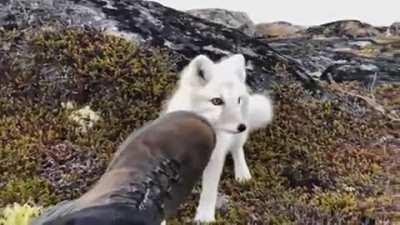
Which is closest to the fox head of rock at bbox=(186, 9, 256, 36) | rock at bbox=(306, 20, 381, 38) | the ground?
the ground

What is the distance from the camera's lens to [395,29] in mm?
27188

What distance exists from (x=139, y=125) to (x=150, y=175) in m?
8.14

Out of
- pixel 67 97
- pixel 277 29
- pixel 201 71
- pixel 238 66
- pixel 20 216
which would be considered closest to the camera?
pixel 20 216

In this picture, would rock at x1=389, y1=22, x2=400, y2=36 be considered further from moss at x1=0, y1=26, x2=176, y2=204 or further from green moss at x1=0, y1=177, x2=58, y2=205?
green moss at x1=0, y1=177, x2=58, y2=205

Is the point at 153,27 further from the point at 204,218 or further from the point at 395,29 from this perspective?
the point at 395,29

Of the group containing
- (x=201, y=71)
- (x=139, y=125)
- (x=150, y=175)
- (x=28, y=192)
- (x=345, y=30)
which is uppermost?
(x=150, y=175)

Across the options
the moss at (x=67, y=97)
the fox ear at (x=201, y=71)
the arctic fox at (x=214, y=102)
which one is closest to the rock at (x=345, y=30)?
the moss at (x=67, y=97)

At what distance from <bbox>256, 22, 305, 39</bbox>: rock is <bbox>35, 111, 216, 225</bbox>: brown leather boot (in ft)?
77.2

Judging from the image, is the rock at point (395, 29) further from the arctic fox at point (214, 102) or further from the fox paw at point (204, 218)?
the fox paw at point (204, 218)

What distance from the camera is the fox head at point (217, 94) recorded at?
952 cm

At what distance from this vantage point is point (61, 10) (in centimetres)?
1458

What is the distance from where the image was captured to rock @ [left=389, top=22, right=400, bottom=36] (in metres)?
26.5

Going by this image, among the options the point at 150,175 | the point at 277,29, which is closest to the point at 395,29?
the point at 277,29

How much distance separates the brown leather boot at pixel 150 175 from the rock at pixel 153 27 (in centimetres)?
944
